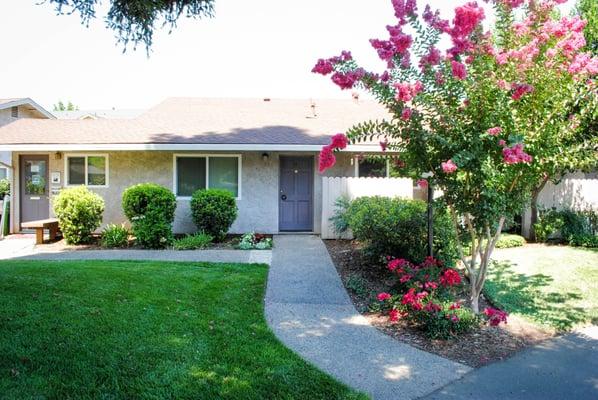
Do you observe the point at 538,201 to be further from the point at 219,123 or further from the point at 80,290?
the point at 80,290

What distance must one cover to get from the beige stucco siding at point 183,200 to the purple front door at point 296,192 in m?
0.27

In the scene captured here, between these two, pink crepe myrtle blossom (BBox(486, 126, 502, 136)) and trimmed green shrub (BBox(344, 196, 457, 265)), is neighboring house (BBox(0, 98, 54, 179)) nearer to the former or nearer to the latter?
trimmed green shrub (BBox(344, 196, 457, 265))

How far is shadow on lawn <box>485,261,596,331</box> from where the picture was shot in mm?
6070

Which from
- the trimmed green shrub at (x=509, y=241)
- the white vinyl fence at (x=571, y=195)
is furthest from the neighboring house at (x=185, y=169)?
the white vinyl fence at (x=571, y=195)

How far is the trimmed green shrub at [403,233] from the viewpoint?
7.53m

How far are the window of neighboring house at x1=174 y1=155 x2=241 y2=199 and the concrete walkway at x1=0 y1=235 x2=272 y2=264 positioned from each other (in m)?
2.86

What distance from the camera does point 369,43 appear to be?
513 cm

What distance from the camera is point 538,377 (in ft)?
13.8

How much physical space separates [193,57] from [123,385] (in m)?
11.4

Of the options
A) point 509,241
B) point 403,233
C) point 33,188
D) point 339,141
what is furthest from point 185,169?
point 509,241

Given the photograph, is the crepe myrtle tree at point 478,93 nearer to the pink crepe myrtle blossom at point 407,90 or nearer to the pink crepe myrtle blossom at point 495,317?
the pink crepe myrtle blossom at point 407,90

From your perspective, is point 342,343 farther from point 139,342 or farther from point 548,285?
point 548,285

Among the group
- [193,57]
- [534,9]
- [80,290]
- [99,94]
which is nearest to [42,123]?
[193,57]

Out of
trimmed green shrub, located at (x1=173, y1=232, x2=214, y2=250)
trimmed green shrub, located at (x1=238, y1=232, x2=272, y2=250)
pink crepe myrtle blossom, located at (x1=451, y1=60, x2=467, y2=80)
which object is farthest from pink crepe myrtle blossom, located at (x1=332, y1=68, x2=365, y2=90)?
trimmed green shrub, located at (x1=173, y1=232, x2=214, y2=250)
